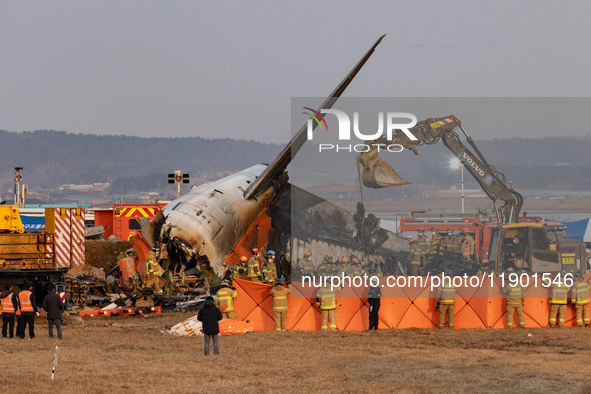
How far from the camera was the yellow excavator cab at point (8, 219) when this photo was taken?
73.4ft

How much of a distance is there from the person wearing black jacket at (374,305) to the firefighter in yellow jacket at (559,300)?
5.42m

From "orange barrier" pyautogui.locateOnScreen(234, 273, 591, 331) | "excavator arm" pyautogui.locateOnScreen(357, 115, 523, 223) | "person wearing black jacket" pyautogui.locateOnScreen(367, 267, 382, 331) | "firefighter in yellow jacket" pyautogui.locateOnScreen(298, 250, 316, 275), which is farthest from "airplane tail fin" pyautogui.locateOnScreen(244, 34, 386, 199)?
"person wearing black jacket" pyautogui.locateOnScreen(367, 267, 382, 331)

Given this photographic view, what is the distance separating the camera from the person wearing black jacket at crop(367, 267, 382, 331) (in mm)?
18844

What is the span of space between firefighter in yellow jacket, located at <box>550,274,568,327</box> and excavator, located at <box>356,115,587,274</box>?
3497mm

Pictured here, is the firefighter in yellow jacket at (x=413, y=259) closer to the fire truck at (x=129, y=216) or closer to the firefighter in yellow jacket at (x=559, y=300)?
the firefighter in yellow jacket at (x=559, y=300)

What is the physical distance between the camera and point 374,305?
18.8 m

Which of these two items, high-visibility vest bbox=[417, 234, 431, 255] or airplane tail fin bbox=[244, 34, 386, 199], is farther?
high-visibility vest bbox=[417, 234, 431, 255]

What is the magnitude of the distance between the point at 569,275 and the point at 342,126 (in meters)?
8.54

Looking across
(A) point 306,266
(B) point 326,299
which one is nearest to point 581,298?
(B) point 326,299

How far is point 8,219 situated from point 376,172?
1366 centimetres

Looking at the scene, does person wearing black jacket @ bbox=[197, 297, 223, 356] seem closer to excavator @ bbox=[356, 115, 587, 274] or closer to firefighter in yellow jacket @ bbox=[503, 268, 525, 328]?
firefighter in yellow jacket @ bbox=[503, 268, 525, 328]

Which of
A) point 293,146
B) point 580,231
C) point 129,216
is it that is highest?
point 293,146

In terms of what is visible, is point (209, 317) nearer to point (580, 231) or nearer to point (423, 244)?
point (423, 244)

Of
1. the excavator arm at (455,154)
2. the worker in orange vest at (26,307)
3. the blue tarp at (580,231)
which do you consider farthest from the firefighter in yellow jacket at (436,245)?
the worker in orange vest at (26,307)
